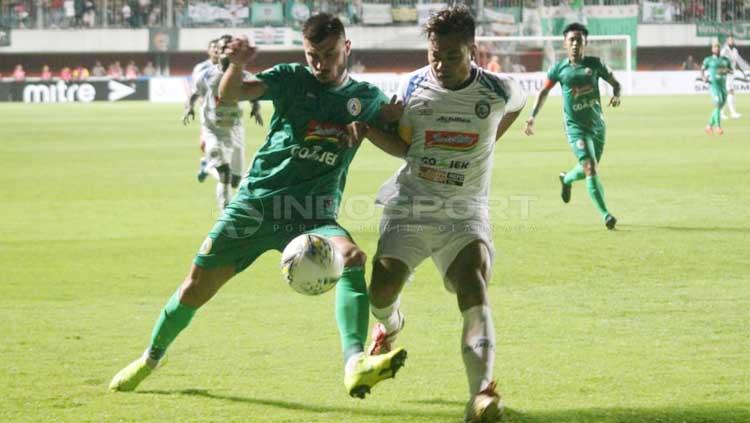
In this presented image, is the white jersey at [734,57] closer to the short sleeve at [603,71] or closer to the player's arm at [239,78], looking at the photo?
the short sleeve at [603,71]

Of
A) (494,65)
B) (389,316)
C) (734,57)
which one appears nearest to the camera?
(389,316)

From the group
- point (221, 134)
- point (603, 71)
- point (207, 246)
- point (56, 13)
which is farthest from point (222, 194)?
point (56, 13)

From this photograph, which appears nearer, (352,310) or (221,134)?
(352,310)

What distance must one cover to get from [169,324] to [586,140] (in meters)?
8.72

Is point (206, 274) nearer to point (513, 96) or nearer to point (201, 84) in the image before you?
point (513, 96)

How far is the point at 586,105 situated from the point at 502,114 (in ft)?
26.2

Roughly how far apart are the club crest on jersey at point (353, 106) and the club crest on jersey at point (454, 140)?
440 millimetres

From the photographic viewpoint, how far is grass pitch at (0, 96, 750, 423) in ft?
20.0

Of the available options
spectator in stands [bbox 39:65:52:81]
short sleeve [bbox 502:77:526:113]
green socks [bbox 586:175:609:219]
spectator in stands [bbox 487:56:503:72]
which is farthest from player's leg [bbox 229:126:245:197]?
spectator in stands [bbox 39:65:52:81]

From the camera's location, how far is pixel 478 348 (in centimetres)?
552

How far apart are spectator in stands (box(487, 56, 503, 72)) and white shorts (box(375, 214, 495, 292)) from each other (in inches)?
1467

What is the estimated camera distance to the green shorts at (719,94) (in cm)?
2869

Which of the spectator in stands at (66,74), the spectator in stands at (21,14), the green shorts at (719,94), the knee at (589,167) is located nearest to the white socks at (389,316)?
the knee at (589,167)

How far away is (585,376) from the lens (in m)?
6.59
